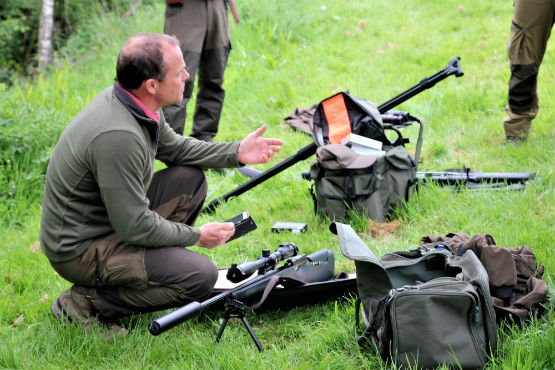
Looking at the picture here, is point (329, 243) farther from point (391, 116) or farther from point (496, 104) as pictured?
point (496, 104)

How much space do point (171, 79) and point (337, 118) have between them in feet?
6.75

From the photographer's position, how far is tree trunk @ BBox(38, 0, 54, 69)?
11.5 metres

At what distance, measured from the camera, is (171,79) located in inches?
127

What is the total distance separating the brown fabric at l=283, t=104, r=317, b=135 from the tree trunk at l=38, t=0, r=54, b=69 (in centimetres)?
677

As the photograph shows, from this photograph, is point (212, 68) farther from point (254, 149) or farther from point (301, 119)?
point (254, 149)

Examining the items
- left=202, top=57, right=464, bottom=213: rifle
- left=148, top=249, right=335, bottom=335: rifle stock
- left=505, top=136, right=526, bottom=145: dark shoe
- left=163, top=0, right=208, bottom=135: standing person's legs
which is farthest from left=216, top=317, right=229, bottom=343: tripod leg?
left=505, top=136, right=526, bottom=145: dark shoe

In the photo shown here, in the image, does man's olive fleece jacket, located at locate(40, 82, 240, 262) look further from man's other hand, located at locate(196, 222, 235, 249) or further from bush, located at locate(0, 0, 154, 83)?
bush, located at locate(0, 0, 154, 83)

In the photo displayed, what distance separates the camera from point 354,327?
3152mm

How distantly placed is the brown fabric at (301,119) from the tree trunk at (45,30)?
A: 22.2ft

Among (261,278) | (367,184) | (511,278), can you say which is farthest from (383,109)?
(511,278)

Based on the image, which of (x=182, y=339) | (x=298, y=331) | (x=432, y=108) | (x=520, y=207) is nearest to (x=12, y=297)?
(x=182, y=339)

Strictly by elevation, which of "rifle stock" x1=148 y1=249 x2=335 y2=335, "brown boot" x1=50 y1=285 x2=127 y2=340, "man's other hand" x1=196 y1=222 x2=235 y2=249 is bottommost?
"brown boot" x1=50 y1=285 x2=127 y2=340

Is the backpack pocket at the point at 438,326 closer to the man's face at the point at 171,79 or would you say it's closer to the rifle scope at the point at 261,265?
the rifle scope at the point at 261,265

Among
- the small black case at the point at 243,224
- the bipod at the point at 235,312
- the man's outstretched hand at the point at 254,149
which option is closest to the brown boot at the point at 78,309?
the bipod at the point at 235,312
